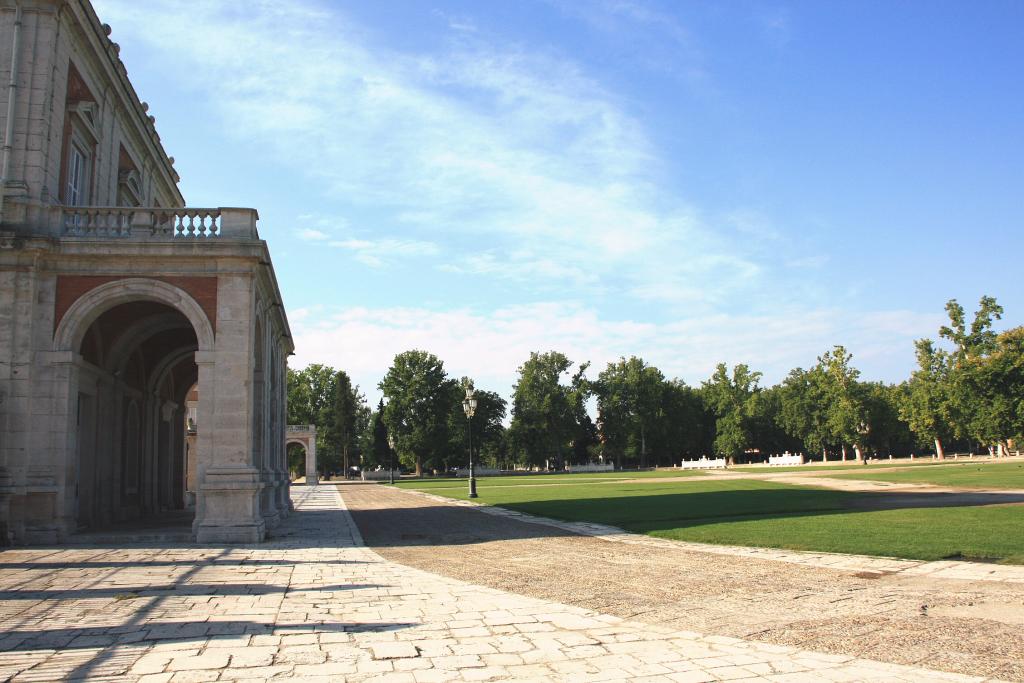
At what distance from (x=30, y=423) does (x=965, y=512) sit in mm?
22000

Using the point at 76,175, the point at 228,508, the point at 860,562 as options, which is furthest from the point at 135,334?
the point at 860,562

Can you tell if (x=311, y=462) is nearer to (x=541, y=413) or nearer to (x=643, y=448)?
(x=541, y=413)

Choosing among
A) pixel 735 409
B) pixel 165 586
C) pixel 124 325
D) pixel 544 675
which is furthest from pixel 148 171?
pixel 735 409

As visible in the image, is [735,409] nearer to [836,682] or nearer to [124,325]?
[124,325]

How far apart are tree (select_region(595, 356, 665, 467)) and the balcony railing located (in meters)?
93.1

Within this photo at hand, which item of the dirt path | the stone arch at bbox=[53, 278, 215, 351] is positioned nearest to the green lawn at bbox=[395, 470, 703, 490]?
the stone arch at bbox=[53, 278, 215, 351]

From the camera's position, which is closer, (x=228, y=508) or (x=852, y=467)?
(x=228, y=508)

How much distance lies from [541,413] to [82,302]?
86.0 meters

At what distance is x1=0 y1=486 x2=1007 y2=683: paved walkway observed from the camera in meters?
5.82

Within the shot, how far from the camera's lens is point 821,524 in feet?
52.3

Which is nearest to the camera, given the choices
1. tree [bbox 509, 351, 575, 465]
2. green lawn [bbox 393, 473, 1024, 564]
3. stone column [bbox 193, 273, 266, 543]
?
green lawn [bbox 393, 473, 1024, 564]

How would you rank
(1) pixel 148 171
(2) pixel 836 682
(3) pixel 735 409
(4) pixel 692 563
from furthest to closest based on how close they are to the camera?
1. (3) pixel 735 409
2. (1) pixel 148 171
3. (4) pixel 692 563
4. (2) pixel 836 682

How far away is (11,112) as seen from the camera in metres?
17.2

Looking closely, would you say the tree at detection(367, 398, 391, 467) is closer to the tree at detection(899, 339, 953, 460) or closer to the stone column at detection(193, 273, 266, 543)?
the tree at detection(899, 339, 953, 460)
